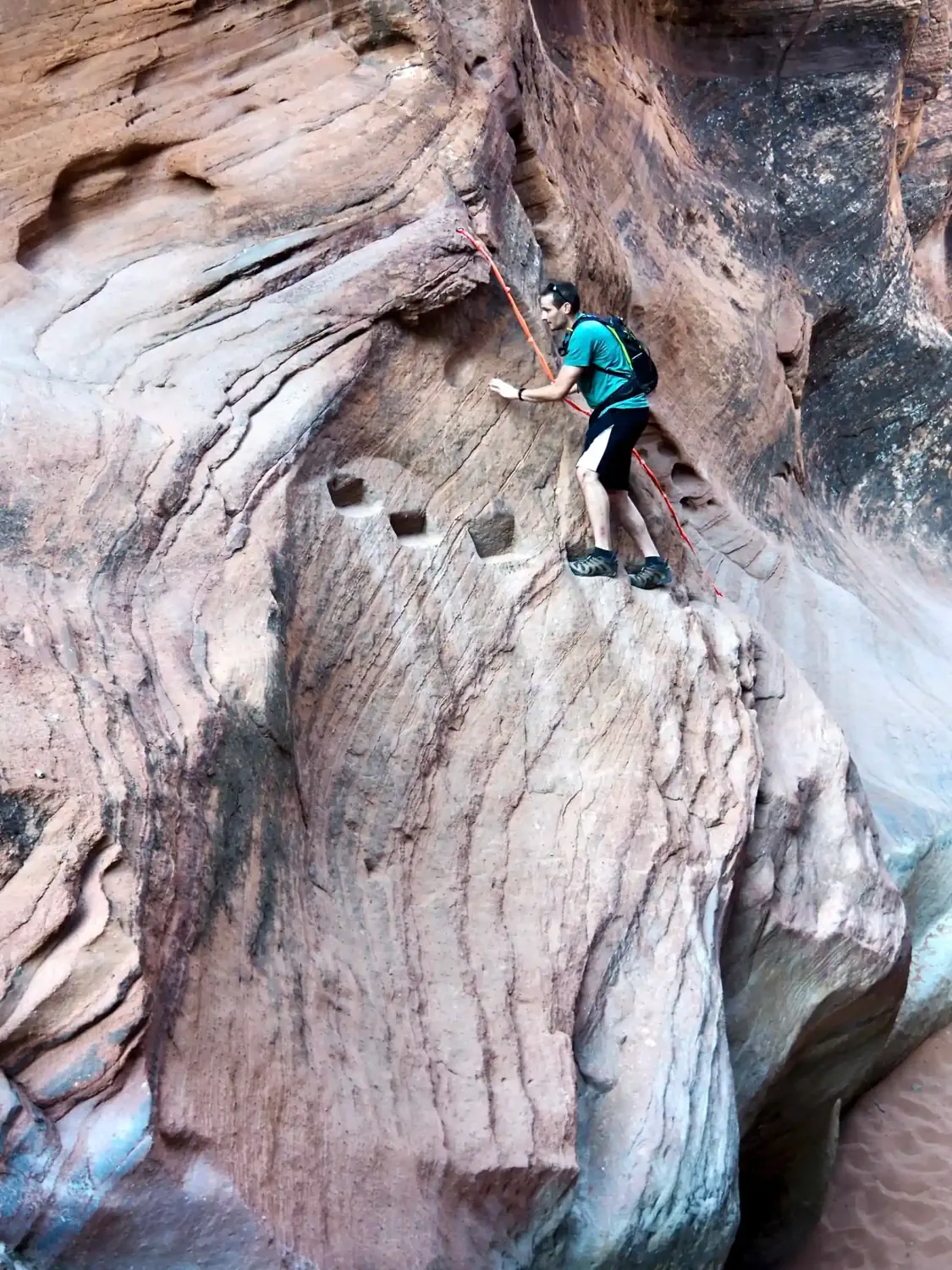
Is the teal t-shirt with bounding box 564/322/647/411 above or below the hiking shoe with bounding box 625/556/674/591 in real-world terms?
above

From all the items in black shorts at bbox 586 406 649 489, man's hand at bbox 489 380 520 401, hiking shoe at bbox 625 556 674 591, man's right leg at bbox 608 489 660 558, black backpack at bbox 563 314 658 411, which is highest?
man's hand at bbox 489 380 520 401

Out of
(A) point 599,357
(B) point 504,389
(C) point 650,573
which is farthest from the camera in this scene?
(C) point 650,573

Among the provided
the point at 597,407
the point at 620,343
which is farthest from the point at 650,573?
the point at 620,343

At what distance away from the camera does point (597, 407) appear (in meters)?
4.50

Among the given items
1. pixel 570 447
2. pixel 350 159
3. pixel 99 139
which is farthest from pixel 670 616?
pixel 99 139

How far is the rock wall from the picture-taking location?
255 cm

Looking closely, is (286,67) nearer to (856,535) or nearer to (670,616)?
(670,616)

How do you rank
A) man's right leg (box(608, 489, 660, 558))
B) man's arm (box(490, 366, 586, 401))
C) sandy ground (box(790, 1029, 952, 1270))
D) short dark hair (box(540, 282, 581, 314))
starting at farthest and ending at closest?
1. sandy ground (box(790, 1029, 952, 1270))
2. man's right leg (box(608, 489, 660, 558))
3. short dark hair (box(540, 282, 581, 314))
4. man's arm (box(490, 366, 586, 401))

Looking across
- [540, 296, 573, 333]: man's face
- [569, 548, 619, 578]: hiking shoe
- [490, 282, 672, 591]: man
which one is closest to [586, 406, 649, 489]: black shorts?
[490, 282, 672, 591]: man

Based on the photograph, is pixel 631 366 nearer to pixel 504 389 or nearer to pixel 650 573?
pixel 504 389

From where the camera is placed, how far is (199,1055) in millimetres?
2578

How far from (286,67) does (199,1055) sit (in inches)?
158

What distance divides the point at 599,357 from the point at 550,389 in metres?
0.30

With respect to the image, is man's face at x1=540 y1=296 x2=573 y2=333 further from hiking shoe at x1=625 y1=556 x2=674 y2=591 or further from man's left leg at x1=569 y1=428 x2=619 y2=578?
hiking shoe at x1=625 y1=556 x2=674 y2=591
